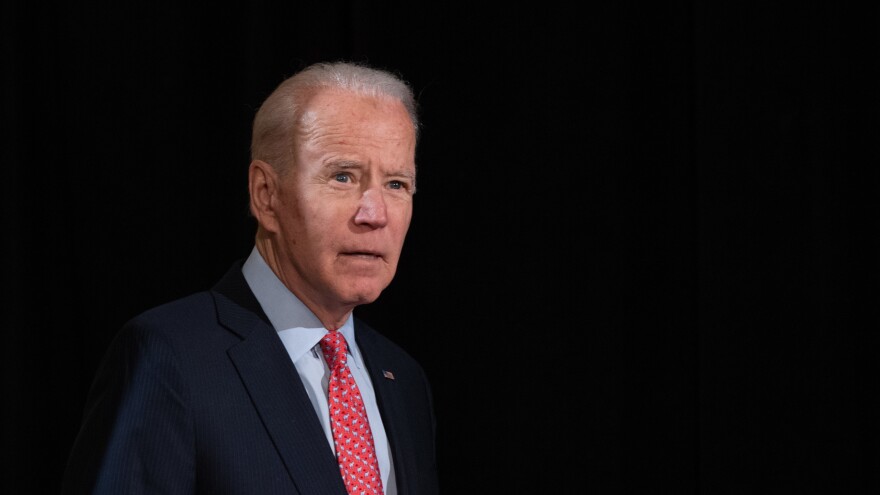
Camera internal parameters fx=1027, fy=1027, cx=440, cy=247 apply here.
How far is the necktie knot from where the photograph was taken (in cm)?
159

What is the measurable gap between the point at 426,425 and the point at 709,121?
3.35 ft

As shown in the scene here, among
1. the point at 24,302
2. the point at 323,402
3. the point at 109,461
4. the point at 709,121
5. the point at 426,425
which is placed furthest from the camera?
the point at 709,121

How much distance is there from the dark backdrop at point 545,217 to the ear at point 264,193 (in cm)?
74

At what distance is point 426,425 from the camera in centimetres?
182

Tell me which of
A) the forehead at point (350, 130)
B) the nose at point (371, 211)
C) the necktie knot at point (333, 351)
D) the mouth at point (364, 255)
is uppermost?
the forehead at point (350, 130)

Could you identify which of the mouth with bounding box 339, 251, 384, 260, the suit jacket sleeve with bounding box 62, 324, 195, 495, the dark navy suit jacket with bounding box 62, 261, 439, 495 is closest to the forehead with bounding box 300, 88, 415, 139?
the mouth with bounding box 339, 251, 384, 260

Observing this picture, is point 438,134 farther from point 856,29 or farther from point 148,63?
point 856,29

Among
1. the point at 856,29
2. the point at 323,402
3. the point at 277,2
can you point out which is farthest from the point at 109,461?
the point at 856,29

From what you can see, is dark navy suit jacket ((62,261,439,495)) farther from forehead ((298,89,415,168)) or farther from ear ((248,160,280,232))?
forehead ((298,89,415,168))

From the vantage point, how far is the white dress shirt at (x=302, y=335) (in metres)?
1.56

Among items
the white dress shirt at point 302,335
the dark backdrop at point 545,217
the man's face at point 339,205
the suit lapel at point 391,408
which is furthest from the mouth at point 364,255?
the dark backdrop at point 545,217

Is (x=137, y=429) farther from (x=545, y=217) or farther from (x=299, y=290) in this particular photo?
(x=545, y=217)

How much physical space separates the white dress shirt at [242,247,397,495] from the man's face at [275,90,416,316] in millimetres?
26

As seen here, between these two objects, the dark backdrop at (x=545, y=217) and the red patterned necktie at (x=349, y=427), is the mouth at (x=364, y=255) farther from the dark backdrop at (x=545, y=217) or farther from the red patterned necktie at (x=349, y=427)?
the dark backdrop at (x=545, y=217)
